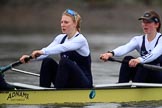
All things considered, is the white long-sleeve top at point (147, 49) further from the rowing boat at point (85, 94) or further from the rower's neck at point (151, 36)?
the rowing boat at point (85, 94)

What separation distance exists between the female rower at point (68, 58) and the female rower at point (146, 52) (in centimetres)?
36

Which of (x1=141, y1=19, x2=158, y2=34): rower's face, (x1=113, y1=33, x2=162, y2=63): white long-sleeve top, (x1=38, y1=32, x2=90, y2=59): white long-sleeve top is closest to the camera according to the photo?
(x1=38, y1=32, x2=90, y2=59): white long-sleeve top

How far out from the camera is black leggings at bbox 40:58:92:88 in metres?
10.8

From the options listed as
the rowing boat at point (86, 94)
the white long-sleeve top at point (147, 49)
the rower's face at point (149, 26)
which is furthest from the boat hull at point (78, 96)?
the rower's face at point (149, 26)

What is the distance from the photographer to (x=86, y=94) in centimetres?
1098

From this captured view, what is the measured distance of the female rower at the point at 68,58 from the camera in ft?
35.5

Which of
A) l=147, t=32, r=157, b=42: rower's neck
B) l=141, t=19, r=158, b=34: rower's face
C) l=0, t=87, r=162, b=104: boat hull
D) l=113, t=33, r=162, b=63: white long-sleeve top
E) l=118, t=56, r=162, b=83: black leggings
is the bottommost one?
l=0, t=87, r=162, b=104: boat hull

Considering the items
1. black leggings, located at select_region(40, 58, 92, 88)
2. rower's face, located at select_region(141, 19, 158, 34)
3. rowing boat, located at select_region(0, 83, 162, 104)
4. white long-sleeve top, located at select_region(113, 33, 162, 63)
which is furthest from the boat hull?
rower's face, located at select_region(141, 19, 158, 34)

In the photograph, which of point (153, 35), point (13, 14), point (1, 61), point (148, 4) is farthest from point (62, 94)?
point (148, 4)

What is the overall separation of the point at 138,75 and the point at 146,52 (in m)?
0.38

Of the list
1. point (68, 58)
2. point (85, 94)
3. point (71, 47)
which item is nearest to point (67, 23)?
point (71, 47)

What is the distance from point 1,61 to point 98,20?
2960cm

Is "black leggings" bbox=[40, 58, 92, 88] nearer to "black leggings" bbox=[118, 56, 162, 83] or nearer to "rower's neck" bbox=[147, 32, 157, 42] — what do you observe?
"black leggings" bbox=[118, 56, 162, 83]

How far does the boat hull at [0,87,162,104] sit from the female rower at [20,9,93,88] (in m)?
0.19
